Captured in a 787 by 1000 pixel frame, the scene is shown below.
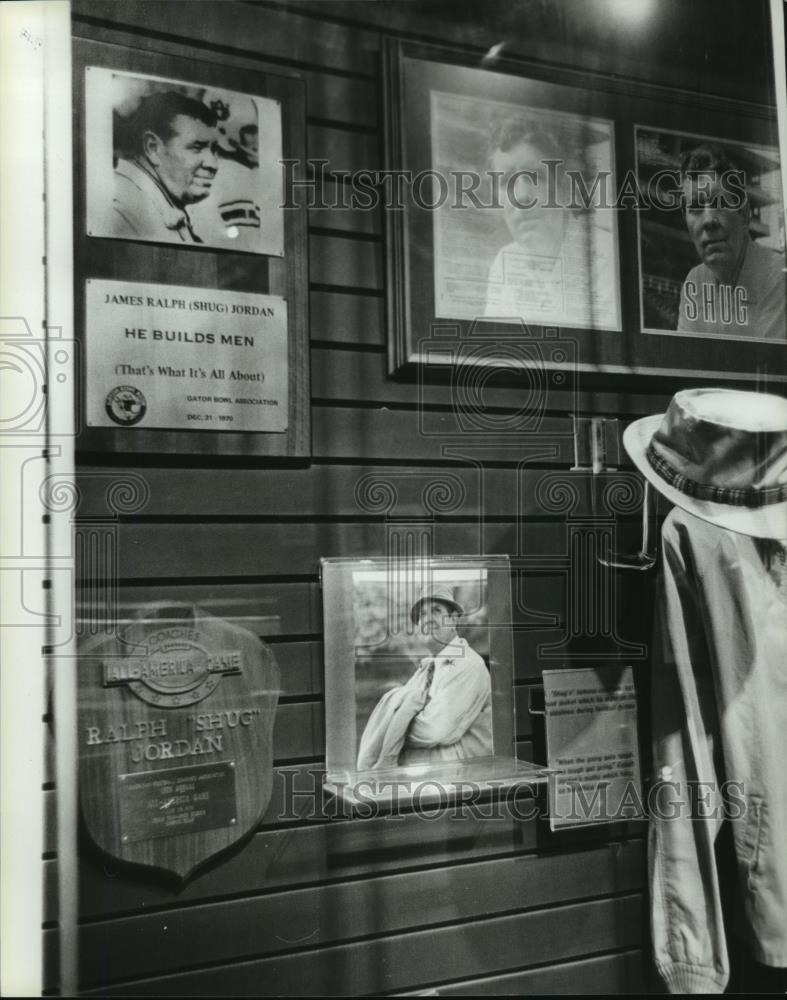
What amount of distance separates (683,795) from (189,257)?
1.41 metres

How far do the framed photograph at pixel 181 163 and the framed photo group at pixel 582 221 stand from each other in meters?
0.25

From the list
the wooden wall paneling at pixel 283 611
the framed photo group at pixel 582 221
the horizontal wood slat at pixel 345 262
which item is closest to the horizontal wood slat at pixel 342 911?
the wooden wall paneling at pixel 283 611

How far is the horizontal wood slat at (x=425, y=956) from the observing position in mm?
1560

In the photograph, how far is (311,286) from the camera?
1688mm

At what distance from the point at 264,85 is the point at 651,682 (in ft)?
4.56

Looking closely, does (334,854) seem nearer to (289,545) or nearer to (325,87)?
(289,545)

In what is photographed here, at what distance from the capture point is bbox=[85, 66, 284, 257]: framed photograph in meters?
1.54

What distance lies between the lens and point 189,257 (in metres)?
1.59

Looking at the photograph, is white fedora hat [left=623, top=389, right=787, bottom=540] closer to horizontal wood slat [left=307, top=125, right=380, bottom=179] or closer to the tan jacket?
the tan jacket

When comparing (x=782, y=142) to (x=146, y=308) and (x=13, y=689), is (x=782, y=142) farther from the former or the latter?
(x=13, y=689)

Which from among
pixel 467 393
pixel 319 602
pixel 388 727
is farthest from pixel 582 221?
pixel 388 727

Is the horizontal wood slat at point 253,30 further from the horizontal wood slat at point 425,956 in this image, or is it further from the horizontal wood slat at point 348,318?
the horizontal wood slat at point 425,956

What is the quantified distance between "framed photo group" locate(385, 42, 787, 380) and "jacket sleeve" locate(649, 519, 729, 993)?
46 cm

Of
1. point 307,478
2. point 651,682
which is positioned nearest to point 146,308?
point 307,478
